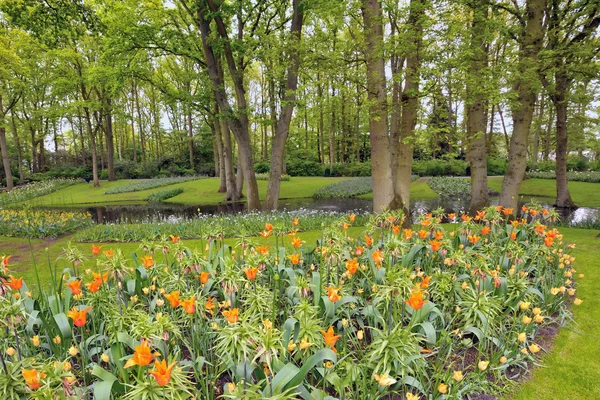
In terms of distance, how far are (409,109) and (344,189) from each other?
14.0 metres

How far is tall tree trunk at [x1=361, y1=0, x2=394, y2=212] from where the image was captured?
26.6 ft

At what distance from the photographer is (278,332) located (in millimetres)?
2191

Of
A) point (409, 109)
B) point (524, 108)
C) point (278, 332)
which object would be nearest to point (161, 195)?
point (409, 109)

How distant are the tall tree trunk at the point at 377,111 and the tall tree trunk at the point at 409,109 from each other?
55 centimetres

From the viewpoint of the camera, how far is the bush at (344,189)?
Result: 21922 mm

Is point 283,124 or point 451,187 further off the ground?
point 283,124

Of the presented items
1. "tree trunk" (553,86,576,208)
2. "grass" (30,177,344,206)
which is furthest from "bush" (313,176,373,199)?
"tree trunk" (553,86,576,208)

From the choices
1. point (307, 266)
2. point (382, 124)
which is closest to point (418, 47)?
point (382, 124)

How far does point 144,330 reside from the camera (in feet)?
7.29

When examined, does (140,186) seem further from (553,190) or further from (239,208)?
(553,190)

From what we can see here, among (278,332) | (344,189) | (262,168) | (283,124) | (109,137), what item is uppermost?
(109,137)

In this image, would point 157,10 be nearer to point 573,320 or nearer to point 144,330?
point 144,330

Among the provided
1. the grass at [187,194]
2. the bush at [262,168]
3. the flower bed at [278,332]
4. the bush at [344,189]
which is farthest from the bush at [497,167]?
the flower bed at [278,332]

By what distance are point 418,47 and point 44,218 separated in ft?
40.5
